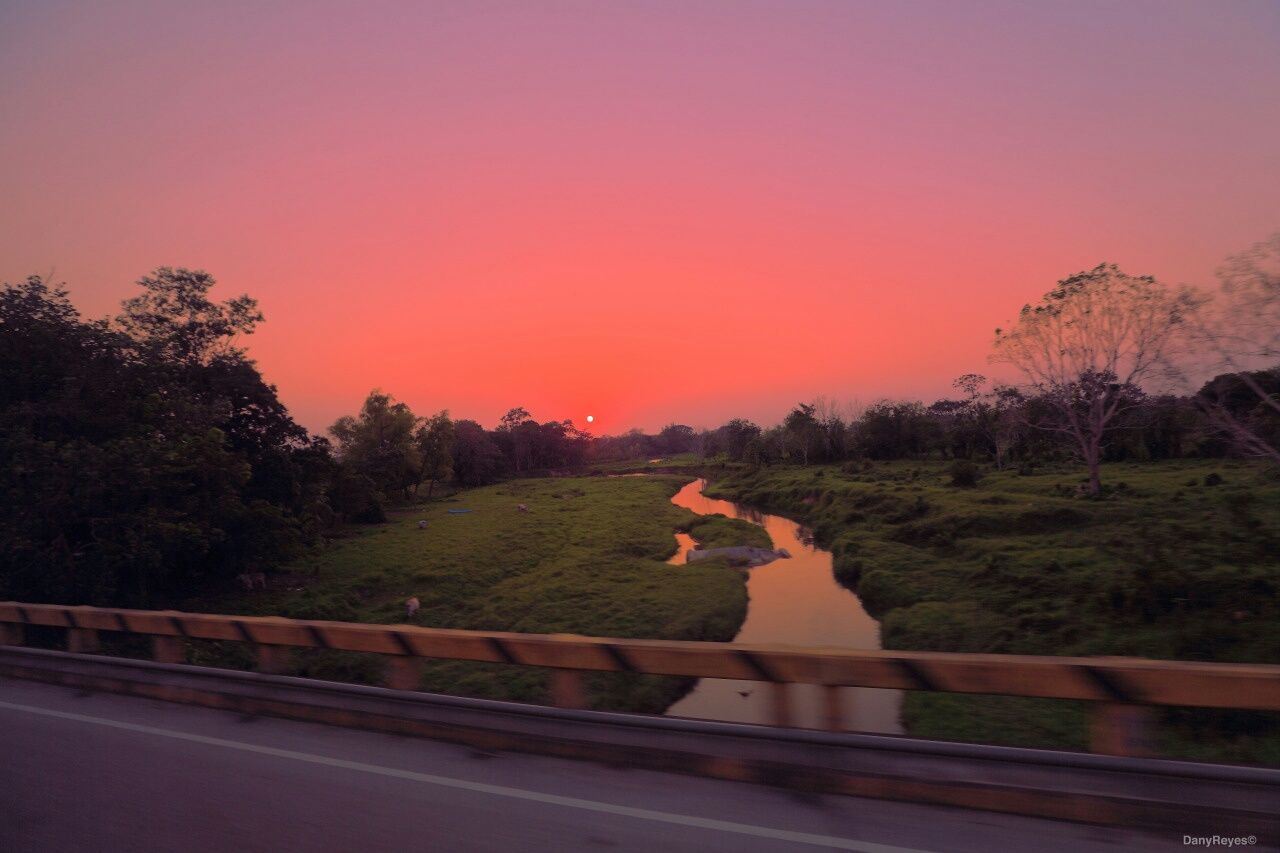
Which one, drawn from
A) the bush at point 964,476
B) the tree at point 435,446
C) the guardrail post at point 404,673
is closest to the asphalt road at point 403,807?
the guardrail post at point 404,673

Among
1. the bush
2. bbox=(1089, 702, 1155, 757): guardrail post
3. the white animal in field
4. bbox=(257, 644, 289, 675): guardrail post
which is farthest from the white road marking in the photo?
the bush

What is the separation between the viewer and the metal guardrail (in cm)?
383

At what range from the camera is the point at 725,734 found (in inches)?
184

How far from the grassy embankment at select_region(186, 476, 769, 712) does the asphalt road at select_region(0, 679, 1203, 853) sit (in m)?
8.14

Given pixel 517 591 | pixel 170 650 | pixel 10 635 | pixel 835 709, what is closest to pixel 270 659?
pixel 170 650

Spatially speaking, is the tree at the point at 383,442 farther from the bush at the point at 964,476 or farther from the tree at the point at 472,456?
the bush at the point at 964,476

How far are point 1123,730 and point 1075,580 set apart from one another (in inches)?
606

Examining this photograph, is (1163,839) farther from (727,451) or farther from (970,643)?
(727,451)

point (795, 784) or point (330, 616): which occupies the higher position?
point (795, 784)

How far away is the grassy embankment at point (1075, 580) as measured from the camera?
10.8 m

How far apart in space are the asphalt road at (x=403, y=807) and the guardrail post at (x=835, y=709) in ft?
1.97

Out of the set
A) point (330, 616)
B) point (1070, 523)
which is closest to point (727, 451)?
point (1070, 523)

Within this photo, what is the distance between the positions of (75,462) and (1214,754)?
2123 cm

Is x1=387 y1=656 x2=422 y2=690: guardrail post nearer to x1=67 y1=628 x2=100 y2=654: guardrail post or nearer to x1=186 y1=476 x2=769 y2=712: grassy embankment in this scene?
x1=67 y1=628 x2=100 y2=654: guardrail post
